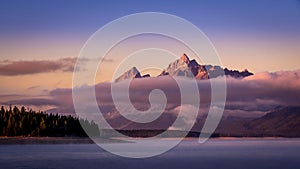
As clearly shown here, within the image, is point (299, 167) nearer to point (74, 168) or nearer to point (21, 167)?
point (74, 168)

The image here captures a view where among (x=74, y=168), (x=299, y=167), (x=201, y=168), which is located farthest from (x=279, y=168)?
(x=74, y=168)

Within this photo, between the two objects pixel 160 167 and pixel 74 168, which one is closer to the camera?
pixel 74 168

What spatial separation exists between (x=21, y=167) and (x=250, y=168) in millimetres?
35278

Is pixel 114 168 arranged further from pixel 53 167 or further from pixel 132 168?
pixel 53 167

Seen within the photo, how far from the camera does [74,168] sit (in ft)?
266

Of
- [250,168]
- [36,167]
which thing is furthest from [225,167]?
[36,167]

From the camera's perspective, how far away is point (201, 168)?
84.9 m

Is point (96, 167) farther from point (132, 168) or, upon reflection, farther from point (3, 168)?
point (3, 168)

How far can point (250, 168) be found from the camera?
279 ft

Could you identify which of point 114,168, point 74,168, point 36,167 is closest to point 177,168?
point 114,168

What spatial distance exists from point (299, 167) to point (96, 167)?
3260cm

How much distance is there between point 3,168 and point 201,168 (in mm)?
30129

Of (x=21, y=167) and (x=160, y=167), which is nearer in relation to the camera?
(x=21, y=167)

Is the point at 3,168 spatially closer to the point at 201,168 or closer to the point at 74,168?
the point at 74,168
